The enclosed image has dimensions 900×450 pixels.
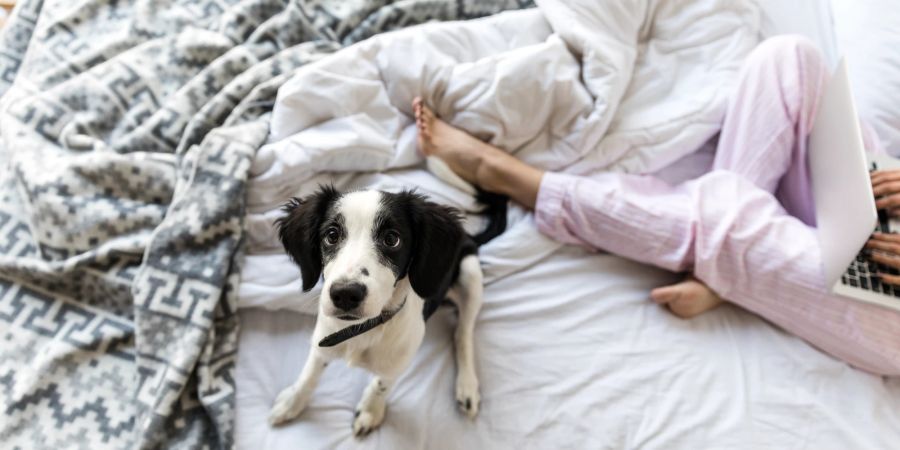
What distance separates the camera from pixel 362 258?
760 millimetres

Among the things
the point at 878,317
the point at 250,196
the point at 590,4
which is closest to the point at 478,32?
the point at 590,4

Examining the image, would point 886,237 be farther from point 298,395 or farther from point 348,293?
point 298,395

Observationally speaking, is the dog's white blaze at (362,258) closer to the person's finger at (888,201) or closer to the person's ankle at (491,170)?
the person's ankle at (491,170)

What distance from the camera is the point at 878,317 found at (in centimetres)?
104

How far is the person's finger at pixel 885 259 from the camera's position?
972 mm

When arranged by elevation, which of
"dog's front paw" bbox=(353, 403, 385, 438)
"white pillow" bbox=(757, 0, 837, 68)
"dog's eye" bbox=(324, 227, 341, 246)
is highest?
"white pillow" bbox=(757, 0, 837, 68)

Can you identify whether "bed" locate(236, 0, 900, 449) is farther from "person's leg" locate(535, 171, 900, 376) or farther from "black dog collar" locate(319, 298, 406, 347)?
"black dog collar" locate(319, 298, 406, 347)

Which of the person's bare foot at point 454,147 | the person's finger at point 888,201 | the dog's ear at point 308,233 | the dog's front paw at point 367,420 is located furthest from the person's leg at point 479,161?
the person's finger at point 888,201

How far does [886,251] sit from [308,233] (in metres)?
0.99

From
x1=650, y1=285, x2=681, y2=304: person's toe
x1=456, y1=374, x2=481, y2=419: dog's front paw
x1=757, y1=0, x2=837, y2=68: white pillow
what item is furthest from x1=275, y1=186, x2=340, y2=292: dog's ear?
x1=757, y1=0, x2=837, y2=68: white pillow

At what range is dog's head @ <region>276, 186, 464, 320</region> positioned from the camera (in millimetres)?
741

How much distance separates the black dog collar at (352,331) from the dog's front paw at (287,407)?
183 millimetres

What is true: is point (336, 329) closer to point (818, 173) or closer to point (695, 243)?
point (695, 243)

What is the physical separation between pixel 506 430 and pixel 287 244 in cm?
51
